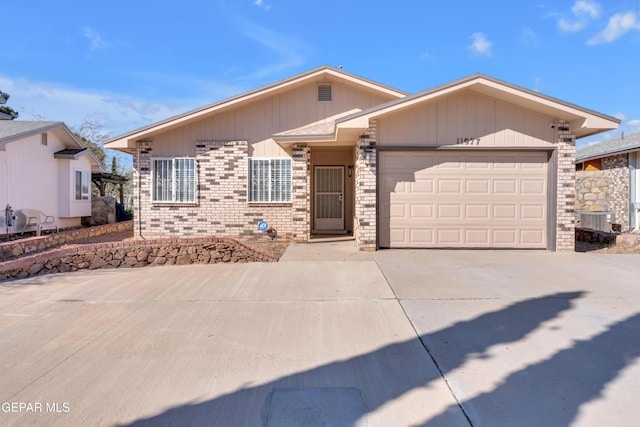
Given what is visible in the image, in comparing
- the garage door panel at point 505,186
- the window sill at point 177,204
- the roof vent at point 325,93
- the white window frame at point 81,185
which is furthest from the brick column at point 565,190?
the white window frame at point 81,185

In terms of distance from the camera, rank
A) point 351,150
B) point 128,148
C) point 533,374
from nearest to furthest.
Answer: point 533,374, point 128,148, point 351,150

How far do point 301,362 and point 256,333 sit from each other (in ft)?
2.99

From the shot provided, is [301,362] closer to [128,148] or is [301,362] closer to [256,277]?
[256,277]

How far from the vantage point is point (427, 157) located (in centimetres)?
959

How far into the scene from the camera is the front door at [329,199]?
44.8ft

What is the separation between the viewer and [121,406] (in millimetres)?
3008

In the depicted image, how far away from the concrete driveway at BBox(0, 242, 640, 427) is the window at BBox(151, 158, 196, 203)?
4.98 metres

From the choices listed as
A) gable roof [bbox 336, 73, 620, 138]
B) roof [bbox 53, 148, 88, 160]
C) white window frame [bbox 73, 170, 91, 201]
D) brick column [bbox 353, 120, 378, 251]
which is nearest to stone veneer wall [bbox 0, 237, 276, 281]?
brick column [bbox 353, 120, 378, 251]

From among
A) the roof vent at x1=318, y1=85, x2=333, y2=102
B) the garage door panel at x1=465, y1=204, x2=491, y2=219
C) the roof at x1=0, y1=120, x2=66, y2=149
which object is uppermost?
the roof vent at x1=318, y1=85, x2=333, y2=102

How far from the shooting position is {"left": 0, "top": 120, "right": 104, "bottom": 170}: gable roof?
11.5m

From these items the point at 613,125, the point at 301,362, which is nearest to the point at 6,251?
the point at 301,362

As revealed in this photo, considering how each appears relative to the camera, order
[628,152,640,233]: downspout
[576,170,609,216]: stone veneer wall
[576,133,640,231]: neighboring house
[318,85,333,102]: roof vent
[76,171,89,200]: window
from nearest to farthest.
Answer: [318,85,333,102]: roof vent, [628,152,640,233]: downspout, [576,133,640,231]: neighboring house, [76,171,89,200]: window, [576,170,609,216]: stone veneer wall

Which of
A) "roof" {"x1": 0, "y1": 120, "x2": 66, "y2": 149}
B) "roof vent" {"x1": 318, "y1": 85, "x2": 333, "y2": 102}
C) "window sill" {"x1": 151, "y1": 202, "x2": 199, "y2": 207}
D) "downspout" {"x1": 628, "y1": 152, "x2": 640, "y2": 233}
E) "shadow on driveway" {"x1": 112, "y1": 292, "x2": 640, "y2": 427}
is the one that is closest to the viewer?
"shadow on driveway" {"x1": 112, "y1": 292, "x2": 640, "y2": 427}

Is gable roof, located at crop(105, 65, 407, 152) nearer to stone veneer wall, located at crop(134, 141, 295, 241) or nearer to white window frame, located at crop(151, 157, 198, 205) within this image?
stone veneer wall, located at crop(134, 141, 295, 241)
